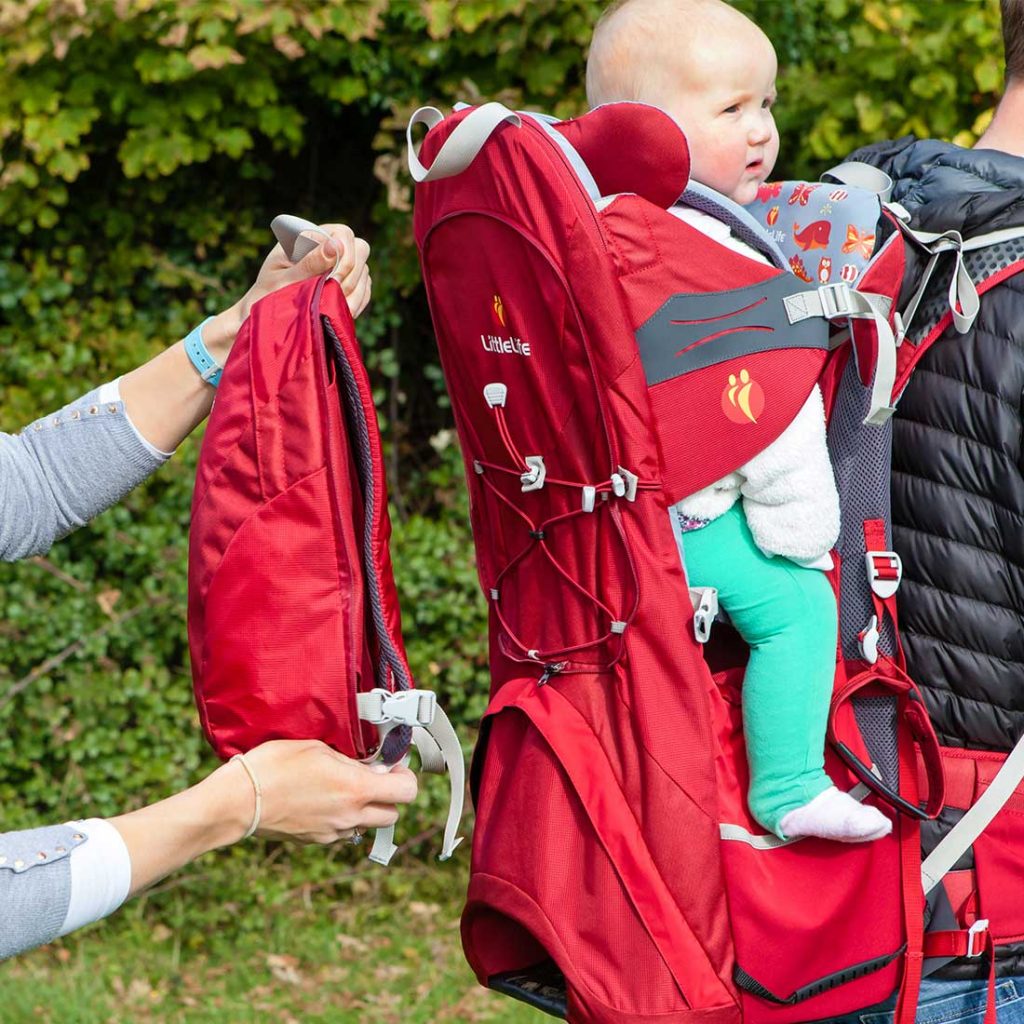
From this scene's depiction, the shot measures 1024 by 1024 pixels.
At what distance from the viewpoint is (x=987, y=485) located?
6.72ft

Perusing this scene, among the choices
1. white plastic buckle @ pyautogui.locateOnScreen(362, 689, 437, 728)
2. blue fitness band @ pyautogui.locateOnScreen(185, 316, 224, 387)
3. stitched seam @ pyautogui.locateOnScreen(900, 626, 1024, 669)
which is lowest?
stitched seam @ pyautogui.locateOnScreen(900, 626, 1024, 669)

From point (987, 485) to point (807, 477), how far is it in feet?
0.90

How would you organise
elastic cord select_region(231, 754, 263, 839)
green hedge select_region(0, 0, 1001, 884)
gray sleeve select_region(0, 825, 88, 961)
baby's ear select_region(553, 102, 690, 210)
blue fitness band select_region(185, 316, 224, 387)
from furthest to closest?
green hedge select_region(0, 0, 1001, 884) → blue fitness band select_region(185, 316, 224, 387) → baby's ear select_region(553, 102, 690, 210) → elastic cord select_region(231, 754, 263, 839) → gray sleeve select_region(0, 825, 88, 961)

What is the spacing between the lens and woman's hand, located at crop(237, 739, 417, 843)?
1816mm

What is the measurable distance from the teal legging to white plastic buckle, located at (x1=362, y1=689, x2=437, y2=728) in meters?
0.42

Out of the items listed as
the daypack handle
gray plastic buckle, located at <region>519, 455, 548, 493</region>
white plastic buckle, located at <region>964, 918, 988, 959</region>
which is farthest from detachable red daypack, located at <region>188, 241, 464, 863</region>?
white plastic buckle, located at <region>964, 918, 988, 959</region>

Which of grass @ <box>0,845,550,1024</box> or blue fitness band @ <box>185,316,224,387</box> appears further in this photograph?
grass @ <box>0,845,550,1024</box>

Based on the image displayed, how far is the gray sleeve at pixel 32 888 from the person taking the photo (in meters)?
1.69

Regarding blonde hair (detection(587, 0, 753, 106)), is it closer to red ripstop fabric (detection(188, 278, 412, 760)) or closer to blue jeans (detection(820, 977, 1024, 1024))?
red ripstop fabric (detection(188, 278, 412, 760))

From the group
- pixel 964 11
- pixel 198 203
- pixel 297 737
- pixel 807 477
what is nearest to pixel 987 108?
pixel 964 11

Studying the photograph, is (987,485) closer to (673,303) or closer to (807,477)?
(807,477)

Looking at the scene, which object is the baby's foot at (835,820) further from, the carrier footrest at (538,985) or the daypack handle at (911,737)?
the carrier footrest at (538,985)

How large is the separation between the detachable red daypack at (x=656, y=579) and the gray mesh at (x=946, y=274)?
33 millimetres

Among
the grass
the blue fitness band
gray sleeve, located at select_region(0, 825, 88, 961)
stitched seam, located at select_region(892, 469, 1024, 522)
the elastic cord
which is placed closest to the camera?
gray sleeve, located at select_region(0, 825, 88, 961)
